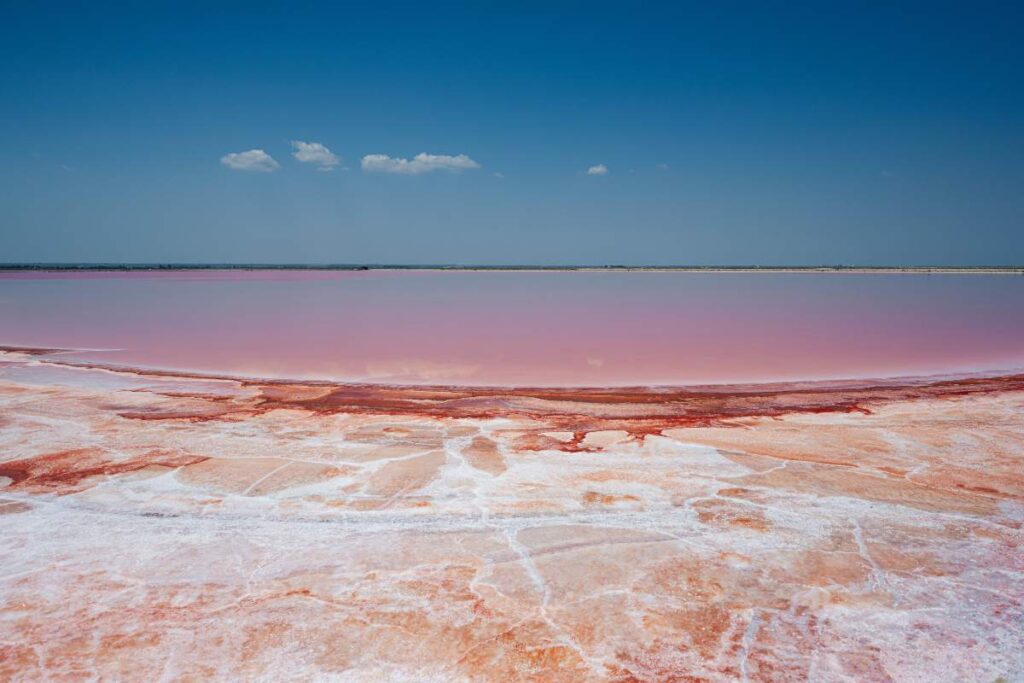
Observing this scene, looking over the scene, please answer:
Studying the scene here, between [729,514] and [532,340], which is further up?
[532,340]

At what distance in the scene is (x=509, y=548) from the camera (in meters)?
2.90

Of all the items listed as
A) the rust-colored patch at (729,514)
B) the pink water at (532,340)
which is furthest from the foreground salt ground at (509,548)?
the pink water at (532,340)

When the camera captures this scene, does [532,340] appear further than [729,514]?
Yes

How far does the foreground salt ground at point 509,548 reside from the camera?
2170 millimetres

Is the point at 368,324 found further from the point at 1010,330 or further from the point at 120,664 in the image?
the point at 1010,330

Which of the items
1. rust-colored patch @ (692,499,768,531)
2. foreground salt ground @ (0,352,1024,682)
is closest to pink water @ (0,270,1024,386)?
foreground salt ground @ (0,352,1024,682)

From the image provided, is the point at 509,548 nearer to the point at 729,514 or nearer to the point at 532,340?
the point at 729,514

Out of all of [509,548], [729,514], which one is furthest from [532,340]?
[509,548]

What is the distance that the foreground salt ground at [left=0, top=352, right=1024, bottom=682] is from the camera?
2170 mm

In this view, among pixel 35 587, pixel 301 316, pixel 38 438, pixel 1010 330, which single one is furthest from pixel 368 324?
pixel 1010 330

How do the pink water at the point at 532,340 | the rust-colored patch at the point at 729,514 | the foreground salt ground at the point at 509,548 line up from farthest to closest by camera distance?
Result: the pink water at the point at 532,340 → the rust-colored patch at the point at 729,514 → the foreground salt ground at the point at 509,548

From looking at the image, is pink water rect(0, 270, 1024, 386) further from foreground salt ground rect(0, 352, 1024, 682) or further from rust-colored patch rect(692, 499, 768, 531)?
rust-colored patch rect(692, 499, 768, 531)

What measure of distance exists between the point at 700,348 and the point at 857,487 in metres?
6.28

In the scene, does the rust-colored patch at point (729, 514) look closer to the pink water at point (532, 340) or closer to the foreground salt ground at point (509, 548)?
the foreground salt ground at point (509, 548)
